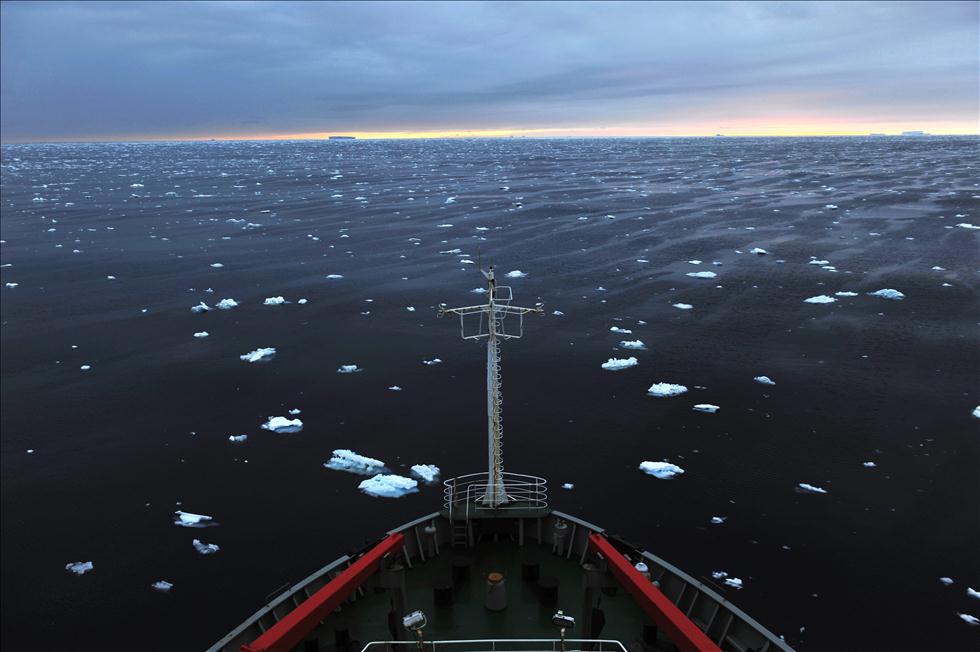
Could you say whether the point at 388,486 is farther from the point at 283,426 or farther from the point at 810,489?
the point at 810,489

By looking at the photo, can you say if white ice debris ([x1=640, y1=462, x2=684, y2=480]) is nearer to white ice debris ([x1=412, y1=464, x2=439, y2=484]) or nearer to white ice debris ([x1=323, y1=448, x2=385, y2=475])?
white ice debris ([x1=412, y1=464, x2=439, y2=484])

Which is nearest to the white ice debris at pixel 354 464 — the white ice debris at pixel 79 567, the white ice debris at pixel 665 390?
the white ice debris at pixel 79 567

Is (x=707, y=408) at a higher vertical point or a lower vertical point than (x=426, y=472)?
higher

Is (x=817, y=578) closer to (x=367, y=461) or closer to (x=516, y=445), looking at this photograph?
(x=516, y=445)

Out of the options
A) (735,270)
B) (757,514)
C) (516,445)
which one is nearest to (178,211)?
(735,270)

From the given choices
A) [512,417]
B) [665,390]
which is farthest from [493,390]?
[665,390]

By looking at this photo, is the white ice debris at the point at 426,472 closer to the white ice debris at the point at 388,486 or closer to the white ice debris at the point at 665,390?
the white ice debris at the point at 388,486
